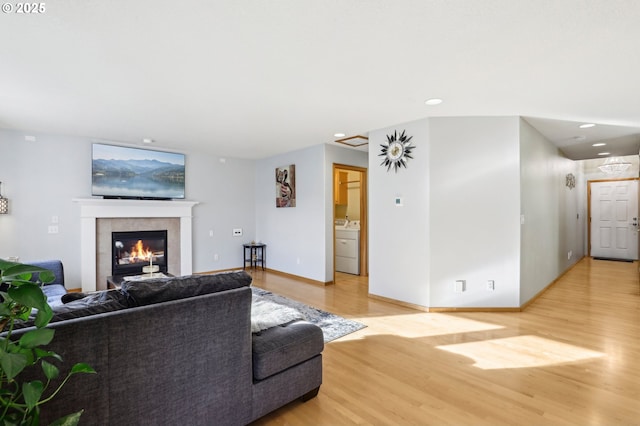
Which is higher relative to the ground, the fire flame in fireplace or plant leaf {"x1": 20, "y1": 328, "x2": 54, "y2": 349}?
plant leaf {"x1": 20, "y1": 328, "x2": 54, "y2": 349}

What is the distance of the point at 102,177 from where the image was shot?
5117 mm

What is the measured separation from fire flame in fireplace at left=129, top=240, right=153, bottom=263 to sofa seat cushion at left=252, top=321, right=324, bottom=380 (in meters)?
4.29

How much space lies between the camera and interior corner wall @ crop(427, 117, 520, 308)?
3.79m

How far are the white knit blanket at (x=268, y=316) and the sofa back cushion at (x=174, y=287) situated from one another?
328 millimetres

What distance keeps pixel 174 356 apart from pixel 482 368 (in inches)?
89.5

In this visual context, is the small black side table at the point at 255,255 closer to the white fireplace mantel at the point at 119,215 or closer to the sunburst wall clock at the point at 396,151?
the white fireplace mantel at the point at 119,215

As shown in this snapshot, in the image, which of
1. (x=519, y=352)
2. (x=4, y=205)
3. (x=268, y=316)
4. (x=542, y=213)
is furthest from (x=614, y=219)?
(x=4, y=205)

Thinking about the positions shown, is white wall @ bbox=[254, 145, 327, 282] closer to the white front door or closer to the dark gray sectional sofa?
the dark gray sectional sofa

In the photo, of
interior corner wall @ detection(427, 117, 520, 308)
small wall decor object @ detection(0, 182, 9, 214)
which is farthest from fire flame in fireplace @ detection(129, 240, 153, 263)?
interior corner wall @ detection(427, 117, 520, 308)

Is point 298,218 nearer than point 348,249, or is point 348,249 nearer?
point 298,218

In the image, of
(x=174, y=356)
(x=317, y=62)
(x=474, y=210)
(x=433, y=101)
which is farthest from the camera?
(x=474, y=210)

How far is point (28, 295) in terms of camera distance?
34.5 inches

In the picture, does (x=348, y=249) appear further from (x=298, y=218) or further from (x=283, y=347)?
(x=283, y=347)
